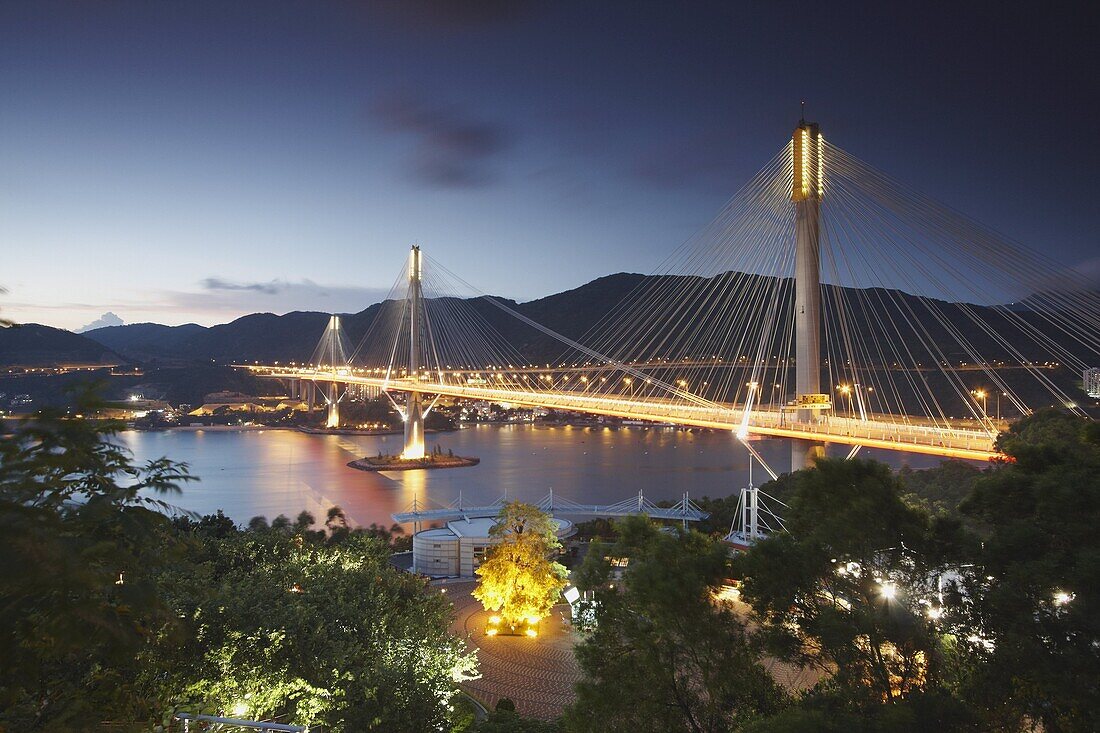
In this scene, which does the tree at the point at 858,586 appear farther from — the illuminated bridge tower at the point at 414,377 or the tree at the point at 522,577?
the illuminated bridge tower at the point at 414,377

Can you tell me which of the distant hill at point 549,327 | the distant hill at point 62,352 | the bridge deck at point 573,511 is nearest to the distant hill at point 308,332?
the distant hill at point 549,327

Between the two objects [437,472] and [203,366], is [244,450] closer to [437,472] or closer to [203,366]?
[437,472]

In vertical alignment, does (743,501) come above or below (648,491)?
above

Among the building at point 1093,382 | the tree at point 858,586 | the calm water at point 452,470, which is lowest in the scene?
the calm water at point 452,470

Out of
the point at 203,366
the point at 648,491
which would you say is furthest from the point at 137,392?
the point at 648,491

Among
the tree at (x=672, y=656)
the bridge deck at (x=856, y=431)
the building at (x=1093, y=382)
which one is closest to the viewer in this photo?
the tree at (x=672, y=656)

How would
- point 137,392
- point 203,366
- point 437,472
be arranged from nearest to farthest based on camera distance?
1. point 437,472
2. point 137,392
3. point 203,366

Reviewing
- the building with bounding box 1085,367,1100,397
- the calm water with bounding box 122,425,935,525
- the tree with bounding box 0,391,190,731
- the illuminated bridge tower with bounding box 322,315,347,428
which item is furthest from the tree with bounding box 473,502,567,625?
the illuminated bridge tower with bounding box 322,315,347,428
